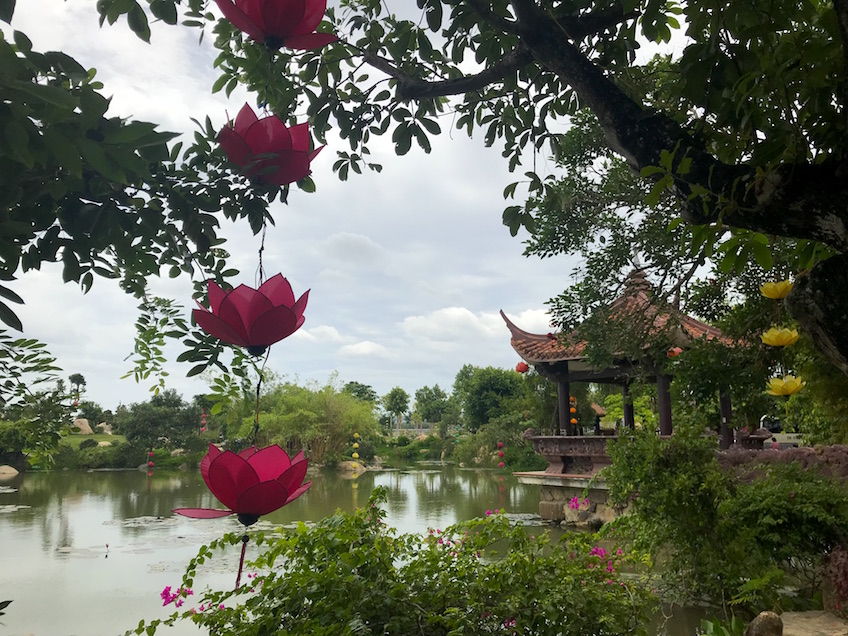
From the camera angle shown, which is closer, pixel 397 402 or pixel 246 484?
pixel 246 484

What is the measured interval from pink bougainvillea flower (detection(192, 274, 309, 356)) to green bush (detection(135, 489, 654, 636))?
0.97 m

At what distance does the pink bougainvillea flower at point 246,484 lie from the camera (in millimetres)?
568

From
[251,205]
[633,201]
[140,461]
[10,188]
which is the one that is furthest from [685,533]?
[140,461]

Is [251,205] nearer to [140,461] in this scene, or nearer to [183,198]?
[183,198]

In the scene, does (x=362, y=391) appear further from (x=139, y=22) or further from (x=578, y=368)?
(x=139, y=22)

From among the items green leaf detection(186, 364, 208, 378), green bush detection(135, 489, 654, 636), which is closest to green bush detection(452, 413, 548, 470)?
green bush detection(135, 489, 654, 636)

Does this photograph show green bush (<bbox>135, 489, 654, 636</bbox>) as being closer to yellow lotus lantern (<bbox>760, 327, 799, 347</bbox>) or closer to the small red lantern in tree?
the small red lantern in tree

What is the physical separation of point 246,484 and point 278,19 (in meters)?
0.51

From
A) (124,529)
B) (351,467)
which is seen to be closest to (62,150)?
(124,529)

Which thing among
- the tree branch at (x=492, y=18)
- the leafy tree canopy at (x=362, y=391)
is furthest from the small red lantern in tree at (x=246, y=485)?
the leafy tree canopy at (x=362, y=391)

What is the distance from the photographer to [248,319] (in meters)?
0.61

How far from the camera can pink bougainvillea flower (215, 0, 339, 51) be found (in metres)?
0.68

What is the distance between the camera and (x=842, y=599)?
2.71 meters

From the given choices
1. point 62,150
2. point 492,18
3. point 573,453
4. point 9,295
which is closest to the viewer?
point 62,150
